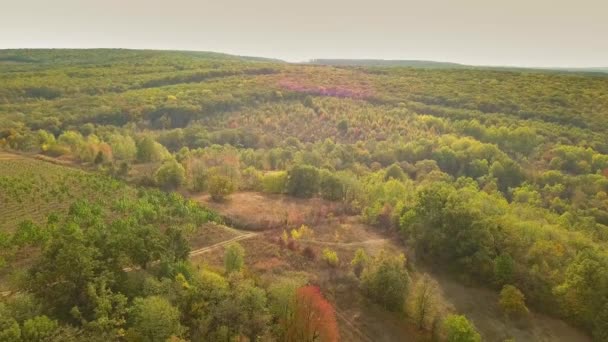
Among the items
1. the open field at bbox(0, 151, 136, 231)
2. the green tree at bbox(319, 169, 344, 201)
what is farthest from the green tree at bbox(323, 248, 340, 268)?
the open field at bbox(0, 151, 136, 231)

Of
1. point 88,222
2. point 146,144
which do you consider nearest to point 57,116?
point 146,144

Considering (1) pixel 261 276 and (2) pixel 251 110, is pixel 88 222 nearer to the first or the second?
(1) pixel 261 276

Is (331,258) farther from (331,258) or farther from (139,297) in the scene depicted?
(139,297)

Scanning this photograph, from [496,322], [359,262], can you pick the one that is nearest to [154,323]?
[359,262]

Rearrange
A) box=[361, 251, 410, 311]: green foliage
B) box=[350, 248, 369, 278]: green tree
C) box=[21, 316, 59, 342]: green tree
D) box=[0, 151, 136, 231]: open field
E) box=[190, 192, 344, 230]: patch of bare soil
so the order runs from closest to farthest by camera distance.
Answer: box=[21, 316, 59, 342]: green tree
box=[361, 251, 410, 311]: green foliage
box=[350, 248, 369, 278]: green tree
box=[0, 151, 136, 231]: open field
box=[190, 192, 344, 230]: patch of bare soil

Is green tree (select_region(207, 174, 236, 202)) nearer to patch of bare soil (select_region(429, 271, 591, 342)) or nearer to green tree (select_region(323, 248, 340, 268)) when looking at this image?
green tree (select_region(323, 248, 340, 268))
